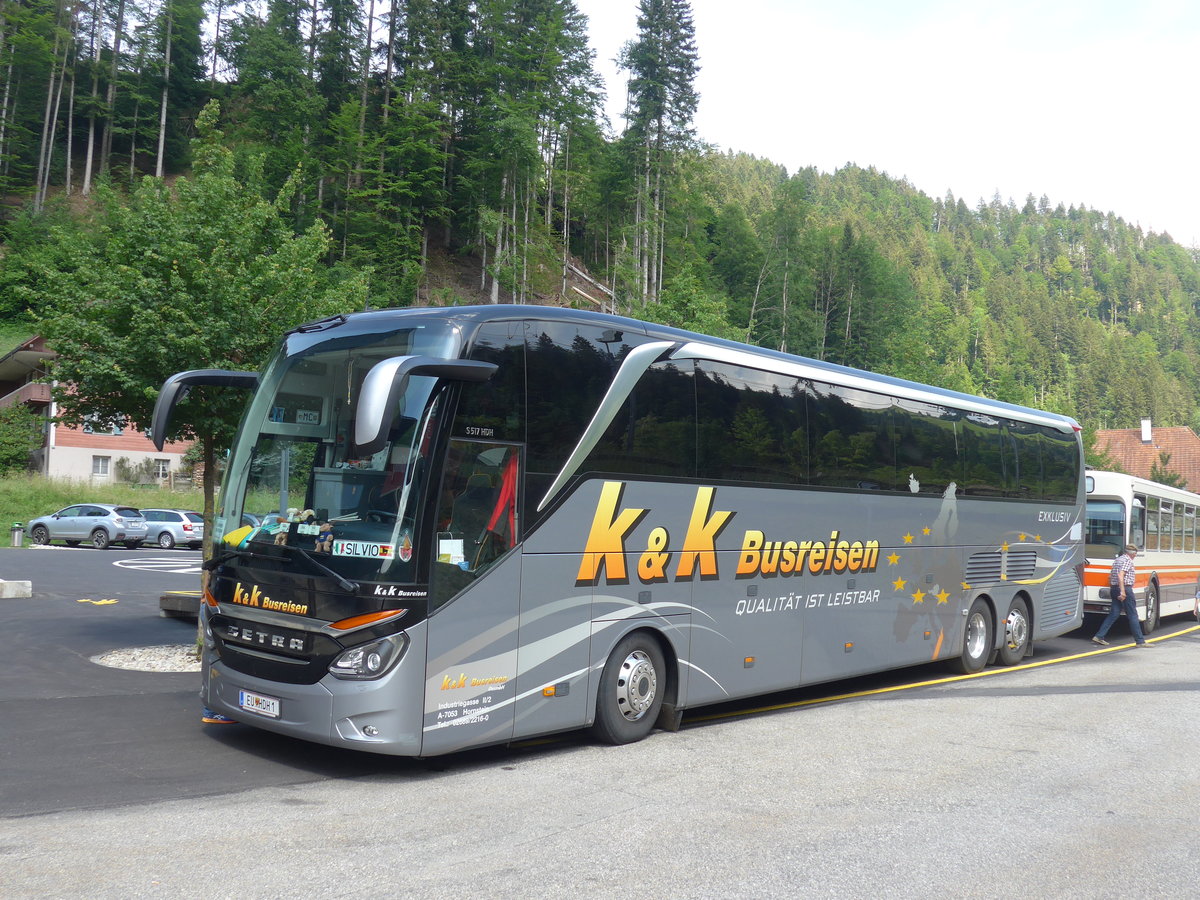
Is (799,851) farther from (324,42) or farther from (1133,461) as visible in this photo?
(1133,461)

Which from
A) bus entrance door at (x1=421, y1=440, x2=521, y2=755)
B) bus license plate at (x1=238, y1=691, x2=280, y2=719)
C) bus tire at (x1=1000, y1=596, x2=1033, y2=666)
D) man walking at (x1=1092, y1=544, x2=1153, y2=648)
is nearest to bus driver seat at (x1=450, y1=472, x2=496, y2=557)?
bus entrance door at (x1=421, y1=440, x2=521, y2=755)

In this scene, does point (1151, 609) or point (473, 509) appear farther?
point (1151, 609)

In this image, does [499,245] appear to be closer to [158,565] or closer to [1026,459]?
[158,565]

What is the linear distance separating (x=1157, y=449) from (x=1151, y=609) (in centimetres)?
7776

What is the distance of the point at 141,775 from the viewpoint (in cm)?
749

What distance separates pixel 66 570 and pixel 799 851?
2382 cm

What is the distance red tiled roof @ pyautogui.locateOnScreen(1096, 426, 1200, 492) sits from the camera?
87.9 meters

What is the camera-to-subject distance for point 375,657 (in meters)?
7.31

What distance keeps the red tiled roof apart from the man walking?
73.6m

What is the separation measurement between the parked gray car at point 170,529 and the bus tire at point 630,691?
33386 mm

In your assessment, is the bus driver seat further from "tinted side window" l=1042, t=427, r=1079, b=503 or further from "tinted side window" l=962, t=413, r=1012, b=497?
"tinted side window" l=1042, t=427, r=1079, b=503

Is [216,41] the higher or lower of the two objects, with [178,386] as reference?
higher

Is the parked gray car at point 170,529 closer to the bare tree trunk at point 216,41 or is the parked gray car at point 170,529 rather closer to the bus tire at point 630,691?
the bus tire at point 630,691

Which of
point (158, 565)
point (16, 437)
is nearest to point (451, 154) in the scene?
point (16, 437)
